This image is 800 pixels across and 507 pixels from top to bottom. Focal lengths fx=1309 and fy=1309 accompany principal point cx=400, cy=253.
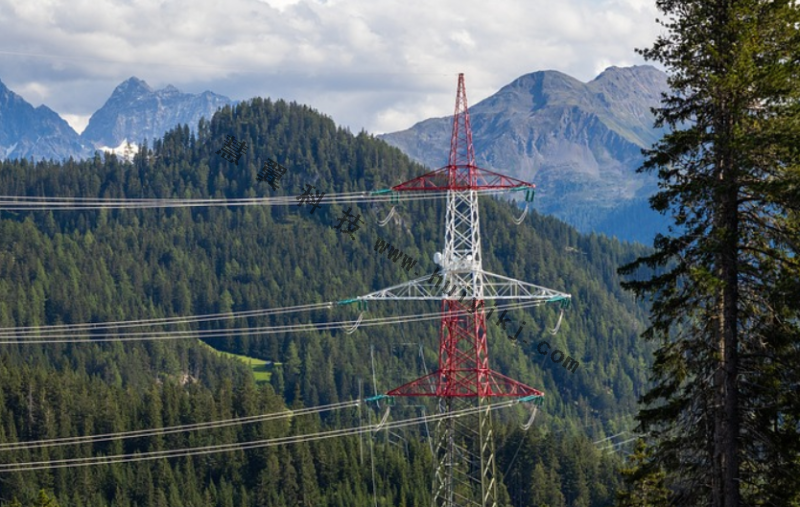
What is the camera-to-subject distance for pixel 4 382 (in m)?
146

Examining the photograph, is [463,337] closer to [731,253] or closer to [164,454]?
[731,253]

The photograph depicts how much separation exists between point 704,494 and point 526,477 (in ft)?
376

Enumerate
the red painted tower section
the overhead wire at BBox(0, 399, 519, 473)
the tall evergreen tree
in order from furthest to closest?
1. the overhead wire at BBox(0, 399, 519, 473)
2. the red painted tower section
3. the tall evergreen tree

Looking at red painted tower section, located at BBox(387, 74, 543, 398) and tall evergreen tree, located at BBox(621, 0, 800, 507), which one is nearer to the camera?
tall evergreen tree, located at BBox(621, 0, 800, 507)

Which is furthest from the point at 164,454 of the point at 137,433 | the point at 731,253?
the point at 731,253

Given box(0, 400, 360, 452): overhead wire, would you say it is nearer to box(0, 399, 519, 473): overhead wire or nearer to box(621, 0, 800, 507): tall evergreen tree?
box(0, 399, 519, 473): overhead wire

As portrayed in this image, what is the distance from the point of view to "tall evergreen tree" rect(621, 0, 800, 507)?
33000 millimetres

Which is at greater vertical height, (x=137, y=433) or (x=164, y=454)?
(x=137, y=433)

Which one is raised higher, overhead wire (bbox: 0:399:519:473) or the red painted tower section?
the red painted tower section

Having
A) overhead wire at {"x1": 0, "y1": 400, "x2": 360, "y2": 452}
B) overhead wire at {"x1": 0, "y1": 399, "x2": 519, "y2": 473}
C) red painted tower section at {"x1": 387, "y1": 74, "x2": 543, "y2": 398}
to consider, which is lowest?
overhead wire at {"x1": 0, "y1": 399, "x2": 519, "y2": 473}

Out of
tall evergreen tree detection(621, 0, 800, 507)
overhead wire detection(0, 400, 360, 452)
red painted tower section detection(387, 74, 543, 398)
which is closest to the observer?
tall evergreen tree detection(621, 0, 800, 507)

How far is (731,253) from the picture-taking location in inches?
1310

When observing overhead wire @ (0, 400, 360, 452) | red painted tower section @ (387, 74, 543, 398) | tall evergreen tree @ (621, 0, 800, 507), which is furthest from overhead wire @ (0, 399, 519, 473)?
tall evergreen tree @ (621, 0, 800, 507)

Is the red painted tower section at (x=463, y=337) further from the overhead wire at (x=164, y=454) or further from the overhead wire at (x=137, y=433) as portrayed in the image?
the overhead wire at (x=137, y=433)
